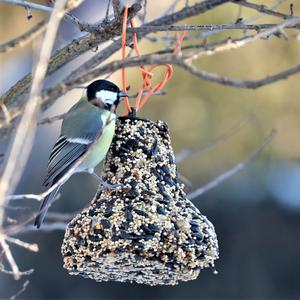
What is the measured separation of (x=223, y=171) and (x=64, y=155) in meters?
6.13

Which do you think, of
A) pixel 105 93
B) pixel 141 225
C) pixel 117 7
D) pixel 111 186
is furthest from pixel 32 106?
pixel 105 93

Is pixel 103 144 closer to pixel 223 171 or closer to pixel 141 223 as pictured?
pixel 141 223

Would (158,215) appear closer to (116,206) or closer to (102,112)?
(116,206)

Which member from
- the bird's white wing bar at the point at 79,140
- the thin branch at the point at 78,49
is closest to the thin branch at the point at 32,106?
the thin branch at the point at 78,49

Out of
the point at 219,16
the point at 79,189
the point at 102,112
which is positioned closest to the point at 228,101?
the point at 219,16

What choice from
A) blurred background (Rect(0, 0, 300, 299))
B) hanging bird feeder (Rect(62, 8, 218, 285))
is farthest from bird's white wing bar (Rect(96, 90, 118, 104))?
blurred background (Rect(0, 0, 300, 299))

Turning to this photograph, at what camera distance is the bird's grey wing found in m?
3.63

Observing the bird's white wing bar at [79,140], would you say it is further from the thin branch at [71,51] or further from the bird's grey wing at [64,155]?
the thin branch at [71,51]

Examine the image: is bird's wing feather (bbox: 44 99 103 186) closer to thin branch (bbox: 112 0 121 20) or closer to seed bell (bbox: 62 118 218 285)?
seed bell (bbox: 62 118 218 285)

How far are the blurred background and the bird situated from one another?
409 centimetres

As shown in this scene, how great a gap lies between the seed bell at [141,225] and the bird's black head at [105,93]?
12 centimetres

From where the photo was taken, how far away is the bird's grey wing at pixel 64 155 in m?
3.63

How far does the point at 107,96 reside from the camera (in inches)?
144

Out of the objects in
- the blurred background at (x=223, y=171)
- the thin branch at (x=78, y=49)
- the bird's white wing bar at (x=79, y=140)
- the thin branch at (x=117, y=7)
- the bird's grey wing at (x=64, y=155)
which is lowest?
the blurred background at (x=223, y=171)
